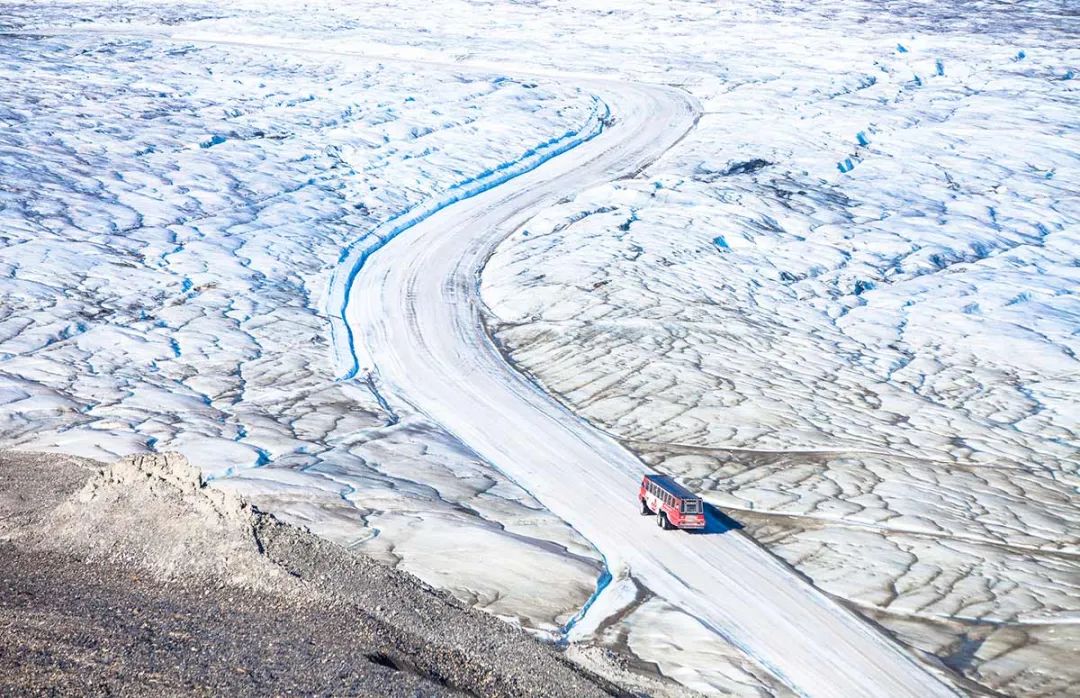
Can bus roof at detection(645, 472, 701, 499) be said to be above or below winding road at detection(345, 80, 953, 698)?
above

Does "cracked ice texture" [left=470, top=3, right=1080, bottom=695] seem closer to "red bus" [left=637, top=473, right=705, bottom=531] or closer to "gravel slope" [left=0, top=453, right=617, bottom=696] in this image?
"red bus" [left=637, top=473, right=705, bottom=531]

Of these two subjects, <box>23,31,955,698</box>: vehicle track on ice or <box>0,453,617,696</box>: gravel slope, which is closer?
<box>0,453,617,696</box>: gravel slope

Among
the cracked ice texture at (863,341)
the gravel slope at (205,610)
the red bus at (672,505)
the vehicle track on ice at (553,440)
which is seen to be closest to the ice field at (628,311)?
the cracked ice texture at (863,341)

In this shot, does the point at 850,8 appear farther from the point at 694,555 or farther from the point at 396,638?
the point at 396,638

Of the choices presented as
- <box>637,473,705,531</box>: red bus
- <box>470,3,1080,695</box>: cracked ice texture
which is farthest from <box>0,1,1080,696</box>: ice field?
<box>637,473,705,531</box>: red bus

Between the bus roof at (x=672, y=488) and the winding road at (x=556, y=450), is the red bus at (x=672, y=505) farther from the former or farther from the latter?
the winding road at (x=556, y=450)

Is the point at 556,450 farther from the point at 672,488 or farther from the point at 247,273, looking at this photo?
the point at 247,273
